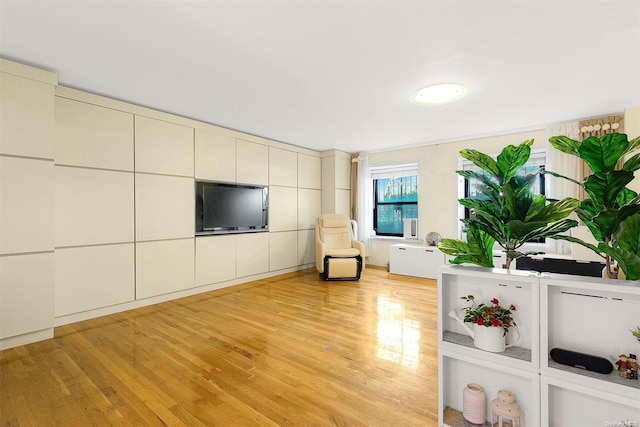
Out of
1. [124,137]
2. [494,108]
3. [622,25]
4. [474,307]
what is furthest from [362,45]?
[124,137]

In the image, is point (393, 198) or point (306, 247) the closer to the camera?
point (306, 247)

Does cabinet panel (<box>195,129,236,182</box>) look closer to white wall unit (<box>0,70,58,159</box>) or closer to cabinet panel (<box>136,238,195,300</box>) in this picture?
cabinet panel (<box>136,238,195,300</box>)

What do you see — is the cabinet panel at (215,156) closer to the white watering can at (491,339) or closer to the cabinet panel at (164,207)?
the cabinet panel at (164,207)

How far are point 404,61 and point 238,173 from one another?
3094 mm

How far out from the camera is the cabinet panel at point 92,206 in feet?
9.71

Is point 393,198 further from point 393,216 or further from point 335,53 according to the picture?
point 335,53

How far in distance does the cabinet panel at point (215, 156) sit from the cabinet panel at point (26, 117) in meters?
1.66

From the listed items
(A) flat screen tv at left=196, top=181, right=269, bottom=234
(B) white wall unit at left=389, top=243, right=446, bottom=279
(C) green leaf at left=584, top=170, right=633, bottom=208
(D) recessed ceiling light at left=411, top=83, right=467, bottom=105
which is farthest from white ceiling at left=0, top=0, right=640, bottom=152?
(B) white wall unit at left=389, top=243, right=446, bottom=279

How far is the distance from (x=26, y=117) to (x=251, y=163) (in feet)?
9.04

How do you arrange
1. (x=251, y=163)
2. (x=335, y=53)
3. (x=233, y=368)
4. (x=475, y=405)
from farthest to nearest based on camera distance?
(x=251, y=163), (x=335, y=53), (x=233, y=368), (x=475, y=405)

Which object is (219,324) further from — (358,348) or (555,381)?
(555,381)

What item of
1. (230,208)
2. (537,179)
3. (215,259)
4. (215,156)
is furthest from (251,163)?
(537,179)

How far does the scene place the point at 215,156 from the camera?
14.3 ft

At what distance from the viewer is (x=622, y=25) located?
201 centimetres
